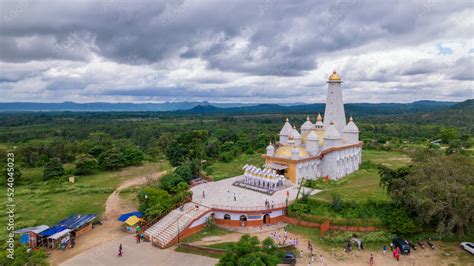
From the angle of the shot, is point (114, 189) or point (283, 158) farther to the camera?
point (114, 189)

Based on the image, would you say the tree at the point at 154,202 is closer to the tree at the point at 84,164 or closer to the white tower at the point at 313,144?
the white tower at the point at 313,144

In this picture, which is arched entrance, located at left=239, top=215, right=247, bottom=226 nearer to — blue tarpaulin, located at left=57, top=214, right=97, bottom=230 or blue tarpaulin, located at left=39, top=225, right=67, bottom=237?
blue tarpaulin, located at left=57, top=214, right=97, bottom=230

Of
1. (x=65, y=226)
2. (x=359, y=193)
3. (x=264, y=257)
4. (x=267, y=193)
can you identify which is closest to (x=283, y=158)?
(x=267, y=193)

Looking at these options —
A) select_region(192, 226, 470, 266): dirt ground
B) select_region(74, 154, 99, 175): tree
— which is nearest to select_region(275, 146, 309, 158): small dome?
select_region(192, 226, 470, 266): dirt ground

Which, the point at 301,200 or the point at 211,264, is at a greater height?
the point at 301,200

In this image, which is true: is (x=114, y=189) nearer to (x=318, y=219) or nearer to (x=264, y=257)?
(x=318, y=219)
